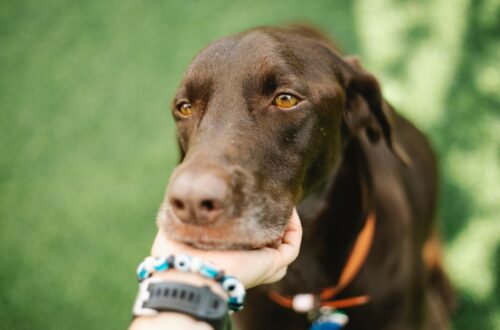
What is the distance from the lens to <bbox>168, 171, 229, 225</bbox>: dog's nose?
1.63 metres

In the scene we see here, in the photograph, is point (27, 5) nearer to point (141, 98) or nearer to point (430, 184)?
point (141, 98)

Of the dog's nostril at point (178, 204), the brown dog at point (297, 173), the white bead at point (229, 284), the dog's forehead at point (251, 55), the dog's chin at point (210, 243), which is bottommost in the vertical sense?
the white bead at point (229, 284)

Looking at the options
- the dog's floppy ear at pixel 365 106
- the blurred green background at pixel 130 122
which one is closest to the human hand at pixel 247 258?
the dog's floppy ear at pixel 365 106

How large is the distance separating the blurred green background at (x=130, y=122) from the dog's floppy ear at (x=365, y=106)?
1630 millimetres

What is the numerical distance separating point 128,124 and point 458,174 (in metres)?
3.25

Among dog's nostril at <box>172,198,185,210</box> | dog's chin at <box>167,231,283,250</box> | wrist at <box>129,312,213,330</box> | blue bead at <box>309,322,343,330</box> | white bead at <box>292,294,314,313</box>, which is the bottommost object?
wrist at <box>129,312,213,330</box>

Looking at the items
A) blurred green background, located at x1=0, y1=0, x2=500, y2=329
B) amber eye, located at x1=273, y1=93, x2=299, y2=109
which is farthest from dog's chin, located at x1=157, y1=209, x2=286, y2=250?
blurred green background, located at x1=0, y1=0, x2=500, y2=329

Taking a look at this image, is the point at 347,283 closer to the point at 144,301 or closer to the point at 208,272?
the point at 208,272

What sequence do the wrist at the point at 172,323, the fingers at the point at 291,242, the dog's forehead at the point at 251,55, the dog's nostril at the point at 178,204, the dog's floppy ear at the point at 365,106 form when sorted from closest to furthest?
the wrist at the point at 172,323
the dog's nostril at the point at 178,204
the fingers at the point at 291,242
the dog's forehead at the point at 251,55
the dog's floppy ear at the point at 365,106

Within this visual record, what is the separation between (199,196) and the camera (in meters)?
1.63

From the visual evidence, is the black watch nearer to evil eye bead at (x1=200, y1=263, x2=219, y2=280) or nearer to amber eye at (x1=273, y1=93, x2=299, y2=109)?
evil eye bead at (x1=200, y1=263, x2=219, y2=280)

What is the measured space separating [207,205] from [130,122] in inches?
136

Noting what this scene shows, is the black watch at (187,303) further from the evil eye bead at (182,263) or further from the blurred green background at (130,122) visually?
the blurred green background at (130,122)

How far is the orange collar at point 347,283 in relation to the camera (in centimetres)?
249
